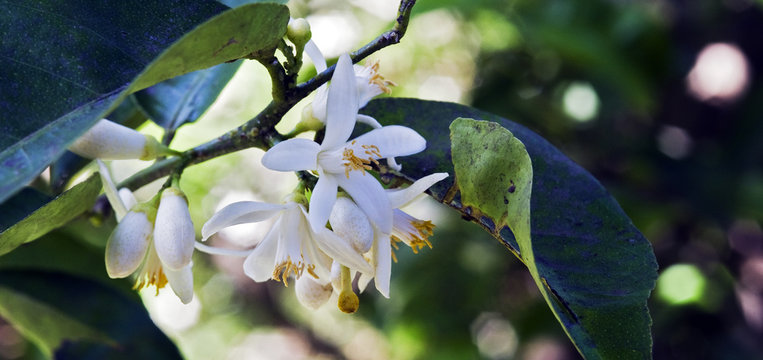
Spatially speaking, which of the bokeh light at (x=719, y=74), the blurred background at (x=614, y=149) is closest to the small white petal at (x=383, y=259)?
the blurred background at (x=614, y=149)

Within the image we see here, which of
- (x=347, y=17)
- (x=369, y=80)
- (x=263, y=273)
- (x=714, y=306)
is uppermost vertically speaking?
(x=369, y=80)

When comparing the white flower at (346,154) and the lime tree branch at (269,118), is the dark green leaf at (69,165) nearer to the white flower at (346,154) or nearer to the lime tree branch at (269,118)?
the lime tree branch at (269,118)

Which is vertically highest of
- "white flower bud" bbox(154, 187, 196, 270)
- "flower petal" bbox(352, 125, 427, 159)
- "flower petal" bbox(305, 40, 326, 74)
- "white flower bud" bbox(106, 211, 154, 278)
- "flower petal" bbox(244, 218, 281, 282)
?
"flower petal" bbox(305, 40, 326, 74)

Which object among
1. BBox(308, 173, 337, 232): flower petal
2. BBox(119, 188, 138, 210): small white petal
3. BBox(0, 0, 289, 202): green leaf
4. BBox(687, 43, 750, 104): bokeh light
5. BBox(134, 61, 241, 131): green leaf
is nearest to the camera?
BBox(0, 0, 289, 202): green leaf

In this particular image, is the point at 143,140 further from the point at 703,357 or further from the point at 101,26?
the point at 703,357

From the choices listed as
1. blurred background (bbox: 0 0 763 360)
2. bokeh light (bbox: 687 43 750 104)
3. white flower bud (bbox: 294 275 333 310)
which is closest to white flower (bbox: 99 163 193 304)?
white flower bud (bbox: 294 275 333 310)

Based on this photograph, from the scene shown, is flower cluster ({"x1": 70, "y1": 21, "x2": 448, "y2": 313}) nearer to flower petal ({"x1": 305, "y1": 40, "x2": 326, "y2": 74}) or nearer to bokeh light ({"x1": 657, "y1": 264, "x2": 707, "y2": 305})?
flower petal ({"x1": 305, "y1": 40, "x2": 326, "y2": 74})

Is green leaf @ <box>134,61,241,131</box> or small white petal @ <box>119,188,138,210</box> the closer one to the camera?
small white petal @ <box>119,188,138,210</box>

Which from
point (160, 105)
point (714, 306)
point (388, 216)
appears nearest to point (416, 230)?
point (388, 216)
